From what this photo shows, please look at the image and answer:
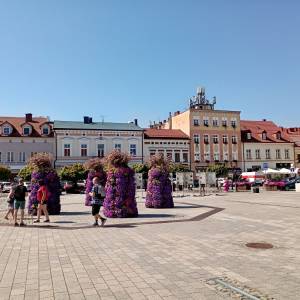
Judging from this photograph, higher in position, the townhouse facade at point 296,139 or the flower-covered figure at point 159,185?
the townhouse facade at point 296,139

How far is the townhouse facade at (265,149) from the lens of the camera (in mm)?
66375

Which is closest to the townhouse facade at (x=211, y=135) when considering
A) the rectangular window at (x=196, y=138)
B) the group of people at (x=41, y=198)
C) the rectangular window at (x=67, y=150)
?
the rectangular window at (x=196, y=138)

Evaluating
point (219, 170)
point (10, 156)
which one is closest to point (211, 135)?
point (219, 170)

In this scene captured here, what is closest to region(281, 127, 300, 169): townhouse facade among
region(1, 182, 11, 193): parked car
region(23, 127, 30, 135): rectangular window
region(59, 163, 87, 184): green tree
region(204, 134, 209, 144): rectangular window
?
region(204, 134, 209, 144): rectangular window

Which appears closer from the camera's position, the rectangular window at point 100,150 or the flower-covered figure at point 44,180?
the flower-covered figure at point 44,180

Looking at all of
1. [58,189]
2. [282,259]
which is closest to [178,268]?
[282,259]

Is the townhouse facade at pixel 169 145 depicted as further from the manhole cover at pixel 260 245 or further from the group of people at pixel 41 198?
the manhole cover at pixel 260 245

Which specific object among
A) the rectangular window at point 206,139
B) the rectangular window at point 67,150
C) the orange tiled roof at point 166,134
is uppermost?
the orange tiled roof at point 166,134

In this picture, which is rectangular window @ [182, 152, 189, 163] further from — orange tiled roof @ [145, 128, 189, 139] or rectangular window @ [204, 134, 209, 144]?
rectangular window @ [204, 134, 209, 144]

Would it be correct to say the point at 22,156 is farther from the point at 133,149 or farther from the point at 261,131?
the point at 261,131

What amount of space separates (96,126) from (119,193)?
146ft

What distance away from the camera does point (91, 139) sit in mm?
58062

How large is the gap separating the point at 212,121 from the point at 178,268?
58217 mm

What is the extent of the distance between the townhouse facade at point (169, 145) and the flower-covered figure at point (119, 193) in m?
44.7
